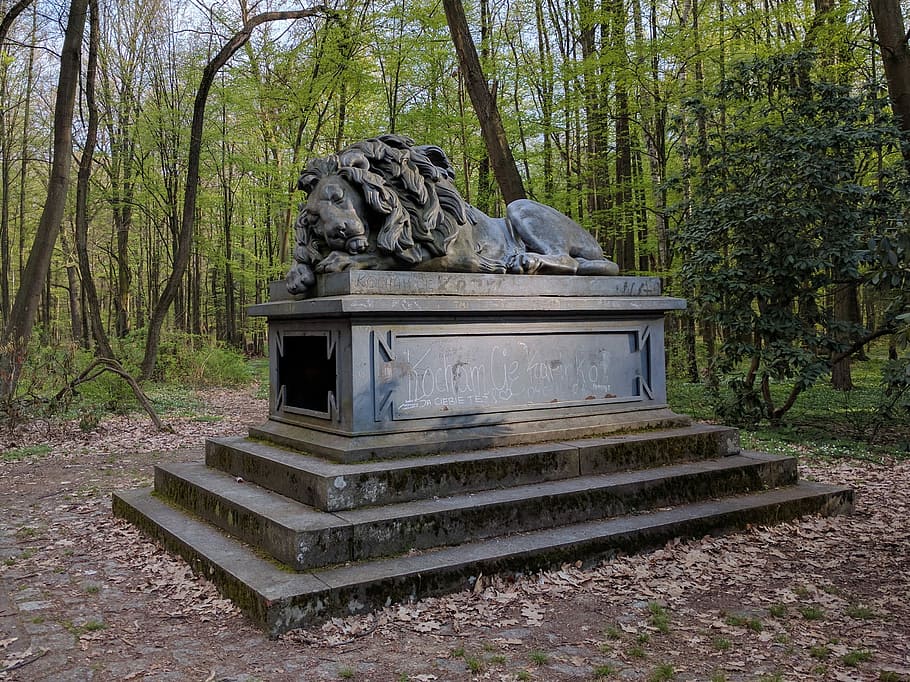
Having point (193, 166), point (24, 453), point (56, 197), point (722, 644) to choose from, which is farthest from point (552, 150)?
point (722, 644)

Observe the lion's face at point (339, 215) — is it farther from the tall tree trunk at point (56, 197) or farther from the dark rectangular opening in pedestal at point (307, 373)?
the tall tree trunk at point (56, 197)

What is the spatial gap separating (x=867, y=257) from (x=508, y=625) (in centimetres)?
660

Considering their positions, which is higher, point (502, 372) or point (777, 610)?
point (502, 372)

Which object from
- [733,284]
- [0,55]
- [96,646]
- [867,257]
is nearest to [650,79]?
[733,284]

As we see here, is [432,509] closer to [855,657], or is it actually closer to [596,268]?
[855,657]

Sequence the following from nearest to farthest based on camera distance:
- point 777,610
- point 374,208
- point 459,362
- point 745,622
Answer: point 745,622 < point 777,610 < point 374,208 < point 459,362

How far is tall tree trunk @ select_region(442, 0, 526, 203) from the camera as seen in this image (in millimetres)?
10852

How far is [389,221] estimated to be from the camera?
5.27 m

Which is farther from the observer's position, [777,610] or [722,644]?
[777,610]

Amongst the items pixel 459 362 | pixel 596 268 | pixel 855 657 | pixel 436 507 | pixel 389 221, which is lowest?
pixel 855 657

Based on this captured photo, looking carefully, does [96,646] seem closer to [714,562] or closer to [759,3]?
[714,562]

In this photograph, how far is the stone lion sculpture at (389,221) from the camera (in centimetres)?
521

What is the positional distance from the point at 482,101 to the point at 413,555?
8.38 metres

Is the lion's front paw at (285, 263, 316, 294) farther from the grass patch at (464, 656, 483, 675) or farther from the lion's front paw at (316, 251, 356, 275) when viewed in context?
the grass patch at (464, 656, 483, 675)
